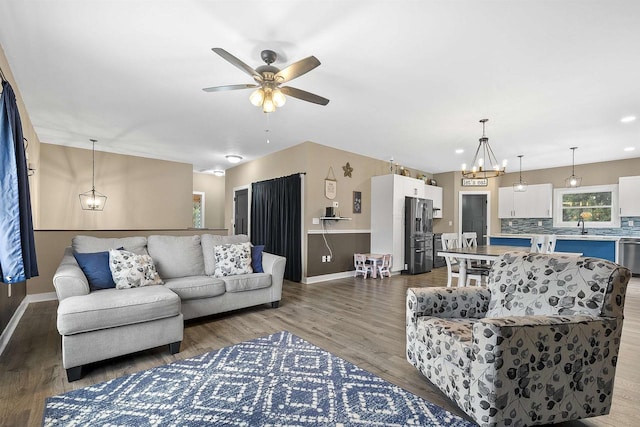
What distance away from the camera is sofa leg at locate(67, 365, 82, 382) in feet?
6.72

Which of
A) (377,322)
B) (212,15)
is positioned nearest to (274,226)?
(377,322)

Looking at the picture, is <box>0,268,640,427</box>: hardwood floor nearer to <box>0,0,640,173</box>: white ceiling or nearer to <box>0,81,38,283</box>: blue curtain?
<box>0,81,38,283</box>: blue curtain

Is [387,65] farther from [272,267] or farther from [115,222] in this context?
[115,222]

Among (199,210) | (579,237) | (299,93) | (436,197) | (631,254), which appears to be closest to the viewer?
(299,93)

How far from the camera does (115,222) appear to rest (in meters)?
6.36

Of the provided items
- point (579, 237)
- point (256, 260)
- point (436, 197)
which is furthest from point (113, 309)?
point (579, 237)

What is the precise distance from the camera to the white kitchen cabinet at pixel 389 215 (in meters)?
6.12

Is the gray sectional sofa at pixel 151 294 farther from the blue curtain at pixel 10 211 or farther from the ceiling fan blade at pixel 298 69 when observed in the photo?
the ceiling fan blade at pixel 298 69

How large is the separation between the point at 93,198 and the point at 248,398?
606 centimetres

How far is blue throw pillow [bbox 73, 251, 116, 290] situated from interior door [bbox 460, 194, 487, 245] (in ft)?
26.2

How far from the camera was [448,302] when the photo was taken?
2.10 metres

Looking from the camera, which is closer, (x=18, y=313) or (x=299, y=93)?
(x=299, y=93)

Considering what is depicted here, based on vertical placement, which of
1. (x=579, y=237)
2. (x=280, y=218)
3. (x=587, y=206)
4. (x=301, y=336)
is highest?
(x=587, y=206)

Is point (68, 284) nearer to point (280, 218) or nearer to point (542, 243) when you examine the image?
point (280, 218)
